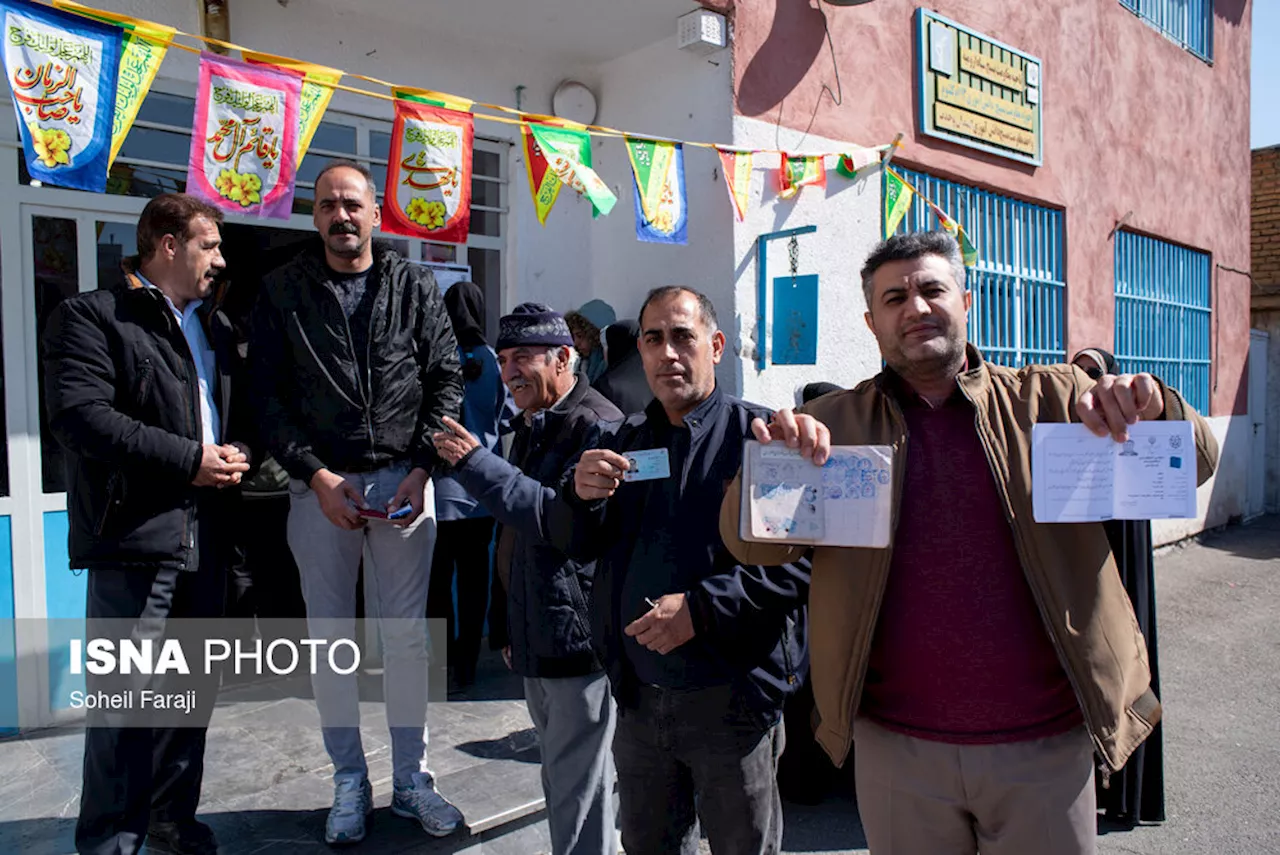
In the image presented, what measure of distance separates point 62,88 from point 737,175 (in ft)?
10.8

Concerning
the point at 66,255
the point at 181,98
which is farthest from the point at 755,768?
the point at 181,98

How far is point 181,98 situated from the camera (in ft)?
14.8

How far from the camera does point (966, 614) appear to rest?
73.9 inches

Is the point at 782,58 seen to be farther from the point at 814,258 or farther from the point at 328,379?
the point at 328,379

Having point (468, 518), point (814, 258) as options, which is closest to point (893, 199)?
point (814, 258)

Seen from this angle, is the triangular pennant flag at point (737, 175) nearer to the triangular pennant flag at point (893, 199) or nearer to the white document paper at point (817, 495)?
the triangular pennant flag at point (893, 199)

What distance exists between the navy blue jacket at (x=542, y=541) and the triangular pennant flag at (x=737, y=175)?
8.53 feet

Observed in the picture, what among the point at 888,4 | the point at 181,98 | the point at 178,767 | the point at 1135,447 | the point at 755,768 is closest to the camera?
the point at 1135,447

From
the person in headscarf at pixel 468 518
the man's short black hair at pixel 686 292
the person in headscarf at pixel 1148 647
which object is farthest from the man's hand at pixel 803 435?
the person in headscarf at pixel 468 518

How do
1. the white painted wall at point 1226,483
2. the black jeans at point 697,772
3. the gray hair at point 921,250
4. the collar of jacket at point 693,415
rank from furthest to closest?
the white painted wall at point 1226,483 → the collar of jacket at point 693,415 → the black jeans at point 697,772 → the gray hair at point 921,250

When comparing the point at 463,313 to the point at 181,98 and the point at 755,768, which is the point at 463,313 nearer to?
the point at 181,98

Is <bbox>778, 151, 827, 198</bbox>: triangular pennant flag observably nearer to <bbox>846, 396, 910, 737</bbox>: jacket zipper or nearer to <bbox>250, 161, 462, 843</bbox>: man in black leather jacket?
<bbox>250, 161, 462, 843</bbox>: man in black leather jacket

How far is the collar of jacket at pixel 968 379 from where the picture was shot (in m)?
1.93

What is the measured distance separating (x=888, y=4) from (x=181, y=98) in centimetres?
463
